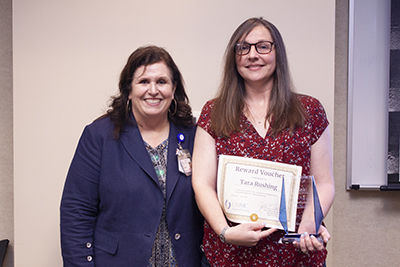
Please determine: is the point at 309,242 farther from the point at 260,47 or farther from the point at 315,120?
the point at 260,47

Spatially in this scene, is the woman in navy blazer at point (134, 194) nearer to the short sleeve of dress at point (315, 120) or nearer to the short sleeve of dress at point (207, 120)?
the short sleeve of dress at point (207, 120)

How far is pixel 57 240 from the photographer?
219cm

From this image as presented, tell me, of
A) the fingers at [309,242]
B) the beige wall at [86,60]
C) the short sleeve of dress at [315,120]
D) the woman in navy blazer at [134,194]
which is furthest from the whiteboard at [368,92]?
the woman in navy blazer at [134,194]

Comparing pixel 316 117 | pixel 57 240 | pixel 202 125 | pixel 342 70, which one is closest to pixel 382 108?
pixel 342 70

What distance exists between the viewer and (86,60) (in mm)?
2115

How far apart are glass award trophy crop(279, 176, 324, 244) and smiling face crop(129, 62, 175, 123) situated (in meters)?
0.66

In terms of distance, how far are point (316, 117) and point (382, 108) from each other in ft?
3.70

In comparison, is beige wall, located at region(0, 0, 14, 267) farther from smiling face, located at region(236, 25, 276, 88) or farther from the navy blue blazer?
smiling face, located at region(236, 25, 276, 88)

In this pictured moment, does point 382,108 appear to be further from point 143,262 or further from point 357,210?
point 143,262

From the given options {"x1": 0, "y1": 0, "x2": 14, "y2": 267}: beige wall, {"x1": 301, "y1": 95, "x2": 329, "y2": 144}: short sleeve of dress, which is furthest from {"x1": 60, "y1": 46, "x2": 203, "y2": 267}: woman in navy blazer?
{"x1": 0, "y1": 0, "x2": 14, "y2": 267}: beige wall

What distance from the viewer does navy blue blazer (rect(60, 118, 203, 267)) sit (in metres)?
1.46

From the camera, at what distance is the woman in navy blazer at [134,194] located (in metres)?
1.46

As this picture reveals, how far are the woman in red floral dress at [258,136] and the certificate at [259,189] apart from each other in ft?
0.14

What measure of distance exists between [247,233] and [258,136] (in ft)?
1.28
